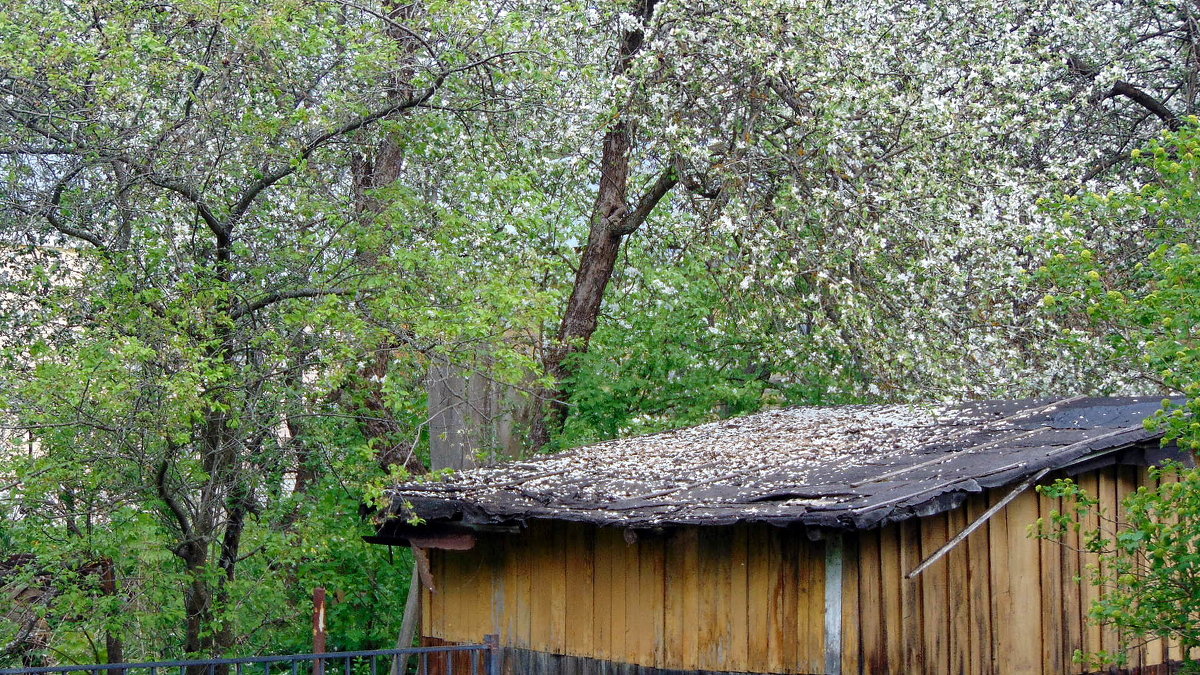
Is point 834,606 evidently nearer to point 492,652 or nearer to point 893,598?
point 893,598

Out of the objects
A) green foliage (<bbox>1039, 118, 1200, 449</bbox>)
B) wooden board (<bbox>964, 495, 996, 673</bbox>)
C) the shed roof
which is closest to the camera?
green foliage (<bbox>1039, 118, 1200, 449</bbox>)

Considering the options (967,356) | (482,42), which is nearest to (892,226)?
(967,356)

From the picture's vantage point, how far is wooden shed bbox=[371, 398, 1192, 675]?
7.00m

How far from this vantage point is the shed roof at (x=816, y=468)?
6812mm

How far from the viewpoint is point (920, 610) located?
7.15m

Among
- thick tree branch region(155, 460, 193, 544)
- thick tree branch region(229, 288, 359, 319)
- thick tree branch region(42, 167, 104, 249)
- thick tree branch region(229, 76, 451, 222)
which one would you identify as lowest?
thick tree branch region(155, 460, 193, 544)

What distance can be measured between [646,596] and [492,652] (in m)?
1.31

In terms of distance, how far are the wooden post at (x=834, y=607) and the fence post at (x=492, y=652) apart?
2.58 metres

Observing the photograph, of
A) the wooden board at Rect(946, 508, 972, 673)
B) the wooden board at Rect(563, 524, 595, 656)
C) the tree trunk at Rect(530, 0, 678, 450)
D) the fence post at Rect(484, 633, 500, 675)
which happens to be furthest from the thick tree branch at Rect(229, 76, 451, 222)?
the wooden board at Rect(946, 508, 972, 673)

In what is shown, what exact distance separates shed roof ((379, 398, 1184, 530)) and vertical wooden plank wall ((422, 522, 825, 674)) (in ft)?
1.18

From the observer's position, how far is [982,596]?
24.5 feet

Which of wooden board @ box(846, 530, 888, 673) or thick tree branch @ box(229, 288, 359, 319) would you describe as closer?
wooden board @ box(846, 530, 888, 673)

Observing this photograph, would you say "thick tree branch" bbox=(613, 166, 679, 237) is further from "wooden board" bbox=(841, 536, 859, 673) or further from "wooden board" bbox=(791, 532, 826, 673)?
"wooden board" bbox=(841, 536, 859, 673)

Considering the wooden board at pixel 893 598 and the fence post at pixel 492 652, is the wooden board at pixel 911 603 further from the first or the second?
the fence post at pixel 492 652
